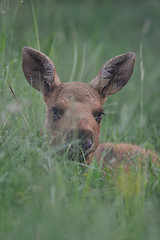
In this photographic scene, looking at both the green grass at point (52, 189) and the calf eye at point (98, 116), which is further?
the calf eye at point (98, 116)

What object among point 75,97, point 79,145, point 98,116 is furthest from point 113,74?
point 79,145

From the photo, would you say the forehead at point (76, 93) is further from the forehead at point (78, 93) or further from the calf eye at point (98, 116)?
the calf eye at point (98, 116)

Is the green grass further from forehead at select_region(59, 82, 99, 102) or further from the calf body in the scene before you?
forehead at select_region(59, 82, 99, 102)

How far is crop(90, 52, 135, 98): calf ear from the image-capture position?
5.43 m

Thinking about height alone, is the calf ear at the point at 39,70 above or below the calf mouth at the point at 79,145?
above

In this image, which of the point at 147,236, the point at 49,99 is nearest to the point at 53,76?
the point at 49,99

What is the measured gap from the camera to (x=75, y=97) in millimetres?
4945

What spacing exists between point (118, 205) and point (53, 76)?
7.45 feet

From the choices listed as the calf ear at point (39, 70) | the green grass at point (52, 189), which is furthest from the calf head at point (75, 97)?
the green grass at point (52, 189)

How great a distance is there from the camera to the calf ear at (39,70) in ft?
16.8

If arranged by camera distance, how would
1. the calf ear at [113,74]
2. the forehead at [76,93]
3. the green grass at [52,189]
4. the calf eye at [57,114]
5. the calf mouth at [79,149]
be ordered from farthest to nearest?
1. the calf ear at [113,74]
2. the forehead at [76,93]
3. the calf eye at [57,114]
4. the calf mouth at [79,149]
5. the green grass at [52,189]

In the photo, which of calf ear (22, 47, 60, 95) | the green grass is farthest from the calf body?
the green grass

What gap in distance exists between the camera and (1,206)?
334 centimetres

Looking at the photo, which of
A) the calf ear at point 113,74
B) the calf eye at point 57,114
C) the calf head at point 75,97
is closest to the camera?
the calf head at point 75,97
